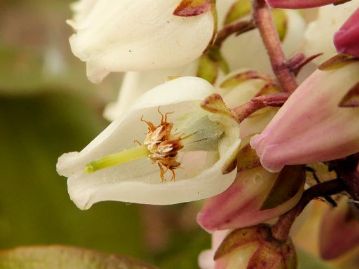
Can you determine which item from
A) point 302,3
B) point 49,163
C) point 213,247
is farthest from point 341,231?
point 49,163

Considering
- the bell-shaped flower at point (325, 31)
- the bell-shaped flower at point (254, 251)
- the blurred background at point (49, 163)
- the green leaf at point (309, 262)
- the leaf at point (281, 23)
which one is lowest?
the blurred background at point (49, 163)

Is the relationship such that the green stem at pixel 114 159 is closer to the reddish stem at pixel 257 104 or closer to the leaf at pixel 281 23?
the reddish stem at pixel 257 104

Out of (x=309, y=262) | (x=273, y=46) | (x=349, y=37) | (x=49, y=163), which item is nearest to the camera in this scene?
(x=349, y=37)

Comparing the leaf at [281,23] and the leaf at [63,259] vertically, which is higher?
the leaf at [281,23]

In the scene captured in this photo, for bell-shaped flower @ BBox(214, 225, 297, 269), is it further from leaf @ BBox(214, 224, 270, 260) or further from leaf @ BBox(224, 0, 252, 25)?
leaf @ BBox(224, 0, 252, 25)

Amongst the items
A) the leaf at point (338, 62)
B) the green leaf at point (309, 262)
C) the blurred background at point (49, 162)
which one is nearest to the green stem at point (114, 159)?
the leaf at point (338, 62)

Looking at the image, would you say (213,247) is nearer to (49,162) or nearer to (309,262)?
(309,262)

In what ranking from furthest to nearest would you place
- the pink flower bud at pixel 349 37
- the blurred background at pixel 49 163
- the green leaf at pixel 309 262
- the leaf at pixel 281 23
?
the blurred background at pixel 49 163 → the green leaf at pixel 309 262 → the leaf at pixel 281 23 → the pink flower bud at pixel 349 37
